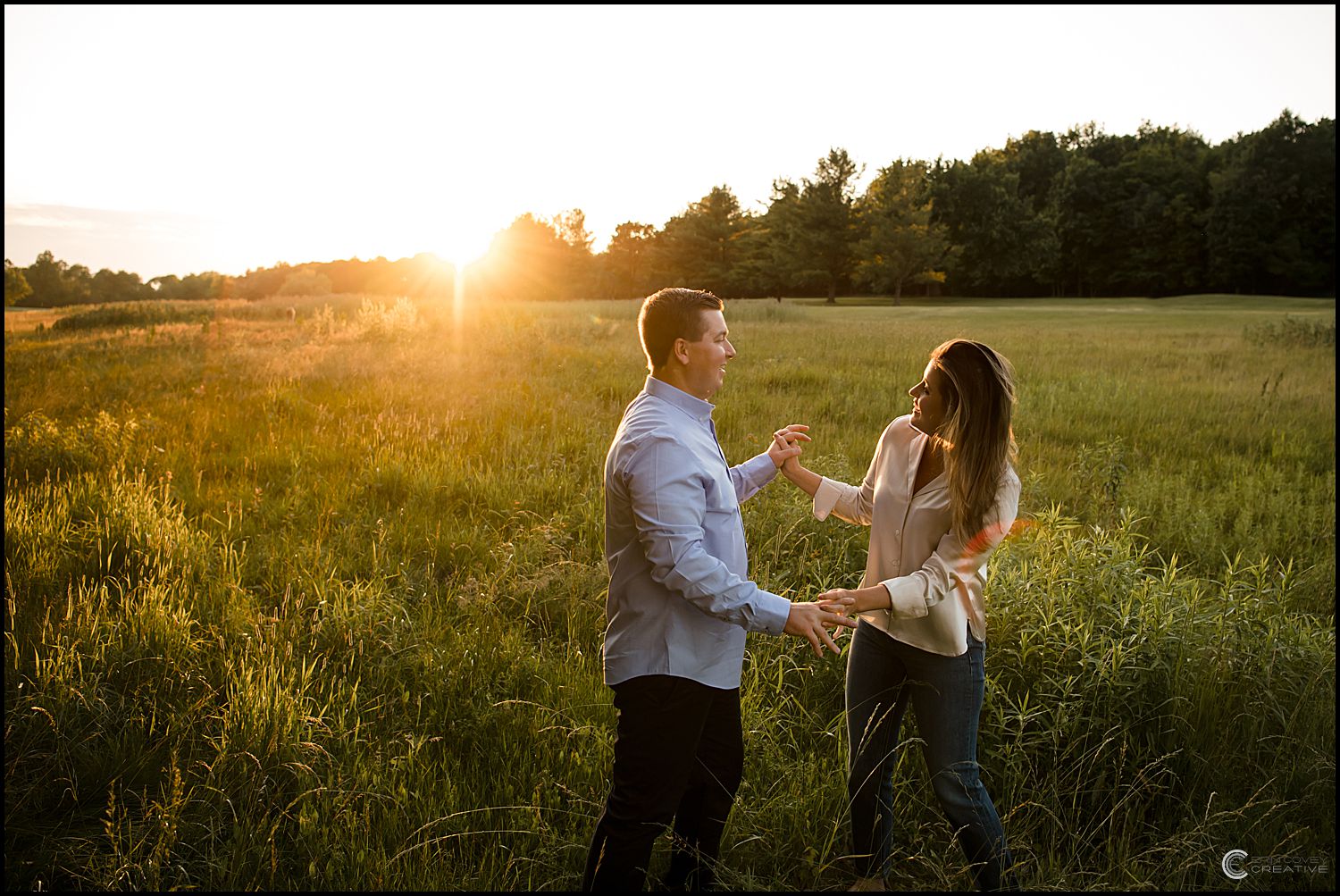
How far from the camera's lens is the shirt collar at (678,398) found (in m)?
2.52

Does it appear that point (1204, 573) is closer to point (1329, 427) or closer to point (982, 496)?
point (982, 496)

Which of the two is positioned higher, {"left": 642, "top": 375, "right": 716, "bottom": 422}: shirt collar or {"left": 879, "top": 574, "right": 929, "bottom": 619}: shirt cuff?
{"left": 642, "top": 375, "right": 716, "bottom": 422}: shirt collar

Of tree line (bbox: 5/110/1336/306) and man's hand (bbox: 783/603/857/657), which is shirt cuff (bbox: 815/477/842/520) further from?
tree line (bbox: 5/110/1336/306)

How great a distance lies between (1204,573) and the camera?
555 cm

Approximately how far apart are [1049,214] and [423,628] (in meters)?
73.9

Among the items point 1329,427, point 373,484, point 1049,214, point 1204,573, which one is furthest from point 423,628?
point 1049,214

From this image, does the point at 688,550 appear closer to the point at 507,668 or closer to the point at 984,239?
the point at 507,668

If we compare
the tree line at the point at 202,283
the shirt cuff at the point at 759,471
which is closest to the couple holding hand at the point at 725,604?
the shirt cuff at the point at 759,471

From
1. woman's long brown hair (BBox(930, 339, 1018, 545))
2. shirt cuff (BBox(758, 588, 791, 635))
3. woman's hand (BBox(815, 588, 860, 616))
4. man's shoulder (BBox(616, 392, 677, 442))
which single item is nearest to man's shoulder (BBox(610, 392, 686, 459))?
man's shoulder (BBox(616, 392, 677, 442))

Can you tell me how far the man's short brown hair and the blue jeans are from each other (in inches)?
53.2

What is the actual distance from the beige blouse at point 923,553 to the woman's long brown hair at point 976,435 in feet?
0.18

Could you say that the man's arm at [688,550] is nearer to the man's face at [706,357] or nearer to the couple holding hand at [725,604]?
the couple holding hand at [725,604]

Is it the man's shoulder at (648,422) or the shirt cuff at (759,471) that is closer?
the man's shoulder at (648,422)

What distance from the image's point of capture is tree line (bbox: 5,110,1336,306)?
185ft
